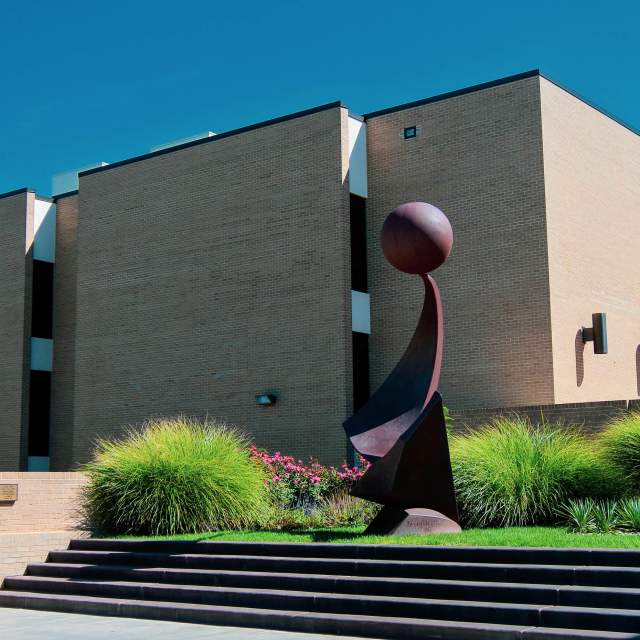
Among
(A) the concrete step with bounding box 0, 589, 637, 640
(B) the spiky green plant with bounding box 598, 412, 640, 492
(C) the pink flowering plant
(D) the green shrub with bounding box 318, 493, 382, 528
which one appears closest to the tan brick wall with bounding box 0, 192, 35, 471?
(C) the pink flowering plant

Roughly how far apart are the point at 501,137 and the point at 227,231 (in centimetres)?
727

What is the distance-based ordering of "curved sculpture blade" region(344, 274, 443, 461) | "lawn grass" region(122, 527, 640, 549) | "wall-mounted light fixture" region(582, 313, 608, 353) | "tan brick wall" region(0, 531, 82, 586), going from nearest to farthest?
1. "lawn grass" region(122, 527, 640, 549)
2. "curved sculpture blade" region(344, 274, 443, 461)
3. "tan brick wall" region(0, 531, 82, 586)
4. "wall-mounted light fixture" region(582, 313, 608, 353)

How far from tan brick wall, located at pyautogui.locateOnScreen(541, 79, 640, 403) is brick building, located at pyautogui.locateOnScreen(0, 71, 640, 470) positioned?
63 mm

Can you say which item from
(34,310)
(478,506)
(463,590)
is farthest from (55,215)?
(463,590)

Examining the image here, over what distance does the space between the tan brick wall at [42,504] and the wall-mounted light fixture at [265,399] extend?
773 centimetres

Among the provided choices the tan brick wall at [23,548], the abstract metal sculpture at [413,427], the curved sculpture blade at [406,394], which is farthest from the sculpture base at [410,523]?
the tan brick wall at [23,548]

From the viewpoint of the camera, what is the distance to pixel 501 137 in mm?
22266

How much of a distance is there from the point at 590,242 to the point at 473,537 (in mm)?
13083

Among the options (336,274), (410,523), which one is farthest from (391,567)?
(336,274)

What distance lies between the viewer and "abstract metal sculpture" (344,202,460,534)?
483 inches

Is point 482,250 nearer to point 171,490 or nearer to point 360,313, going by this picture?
point 360,313

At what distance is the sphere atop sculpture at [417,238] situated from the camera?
12.5 metres

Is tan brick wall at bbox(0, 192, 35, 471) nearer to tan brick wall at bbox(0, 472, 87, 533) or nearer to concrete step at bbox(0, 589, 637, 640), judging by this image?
tan brick wall at bbox(0, 472, 87, 533)

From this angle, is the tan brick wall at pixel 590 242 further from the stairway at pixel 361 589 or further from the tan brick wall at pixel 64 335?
the tan brick wall at pixel 64 335
